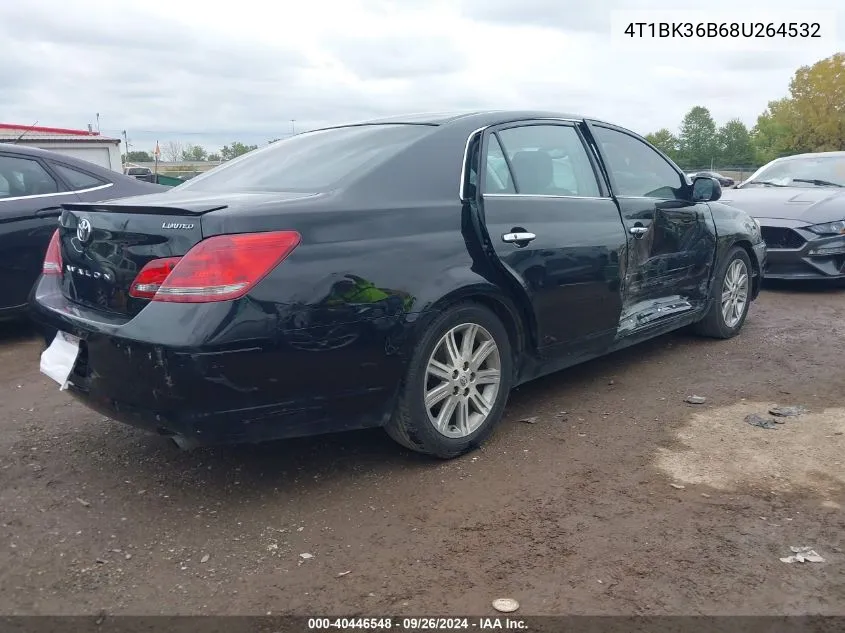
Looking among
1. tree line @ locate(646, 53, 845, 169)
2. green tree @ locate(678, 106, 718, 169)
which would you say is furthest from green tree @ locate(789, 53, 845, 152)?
green tree @ locate(678, 106, 718, 169)

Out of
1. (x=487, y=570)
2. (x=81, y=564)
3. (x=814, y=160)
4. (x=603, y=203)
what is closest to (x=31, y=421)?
(x=81, y=564)

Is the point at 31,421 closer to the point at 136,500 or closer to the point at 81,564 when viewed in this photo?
the point at 136,500

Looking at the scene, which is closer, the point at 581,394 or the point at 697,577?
the point at 697,577

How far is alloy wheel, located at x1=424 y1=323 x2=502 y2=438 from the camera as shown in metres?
3.43

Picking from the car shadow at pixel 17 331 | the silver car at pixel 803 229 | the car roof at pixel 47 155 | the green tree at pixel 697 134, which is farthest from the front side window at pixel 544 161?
the green tree at pixel 697 134

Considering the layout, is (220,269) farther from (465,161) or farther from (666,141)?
(666,141)

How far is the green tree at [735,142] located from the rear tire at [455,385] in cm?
5361

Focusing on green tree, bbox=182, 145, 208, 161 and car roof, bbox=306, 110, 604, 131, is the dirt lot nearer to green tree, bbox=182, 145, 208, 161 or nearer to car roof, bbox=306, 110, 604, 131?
car roof, bbox=306, 110, 604, 131

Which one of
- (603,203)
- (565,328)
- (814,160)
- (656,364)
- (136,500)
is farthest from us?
(814,160)

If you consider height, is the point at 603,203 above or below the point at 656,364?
above

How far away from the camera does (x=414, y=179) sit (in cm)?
344

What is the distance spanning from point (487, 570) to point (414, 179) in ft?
5.54

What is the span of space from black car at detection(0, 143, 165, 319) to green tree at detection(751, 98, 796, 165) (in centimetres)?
4639

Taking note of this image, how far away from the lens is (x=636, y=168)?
4855 millimetres
